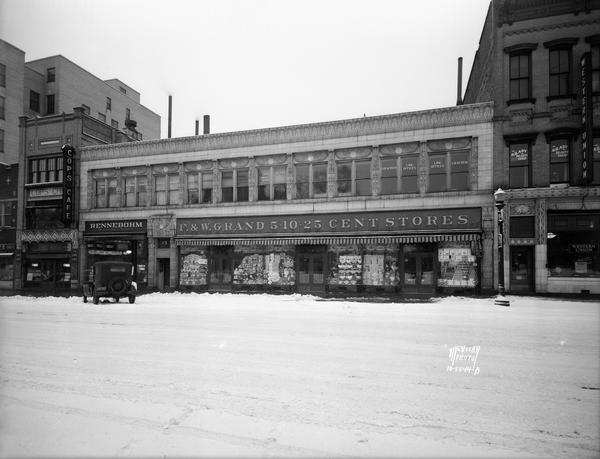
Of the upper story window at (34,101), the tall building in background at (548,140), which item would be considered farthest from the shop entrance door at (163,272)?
Result: the upper story window at (34,101)

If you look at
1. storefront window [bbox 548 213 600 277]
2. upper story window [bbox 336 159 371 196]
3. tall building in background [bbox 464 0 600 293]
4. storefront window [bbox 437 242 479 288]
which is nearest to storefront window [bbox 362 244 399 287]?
storefront window [bbox 437 242 479 288]

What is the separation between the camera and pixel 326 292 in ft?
73.0

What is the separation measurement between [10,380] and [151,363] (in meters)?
1.88

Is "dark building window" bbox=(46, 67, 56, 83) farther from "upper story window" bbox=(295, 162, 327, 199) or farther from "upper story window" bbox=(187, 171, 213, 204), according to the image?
"upper story window" bbox=(295, 162, 327, 199)

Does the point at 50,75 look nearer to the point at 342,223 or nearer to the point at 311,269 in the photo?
the point at 311,269

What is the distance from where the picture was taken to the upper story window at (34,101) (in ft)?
138

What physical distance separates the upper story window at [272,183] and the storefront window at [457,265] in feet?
31.7

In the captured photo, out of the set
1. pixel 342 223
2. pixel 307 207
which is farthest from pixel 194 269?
pixel 342 223

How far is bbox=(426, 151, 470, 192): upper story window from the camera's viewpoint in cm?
2070

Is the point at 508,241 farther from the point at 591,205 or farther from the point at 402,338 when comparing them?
the point at 402,338

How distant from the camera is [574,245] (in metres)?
18.9

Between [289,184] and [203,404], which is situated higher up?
[289,184]

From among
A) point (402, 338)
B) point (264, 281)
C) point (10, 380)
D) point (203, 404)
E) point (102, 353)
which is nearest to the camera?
point (203, 404)

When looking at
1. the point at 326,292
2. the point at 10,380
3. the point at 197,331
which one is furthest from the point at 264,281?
the point at 10,380
